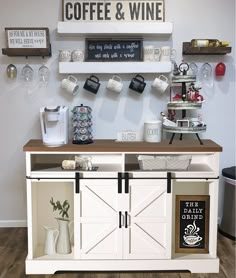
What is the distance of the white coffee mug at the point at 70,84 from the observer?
3.00 m

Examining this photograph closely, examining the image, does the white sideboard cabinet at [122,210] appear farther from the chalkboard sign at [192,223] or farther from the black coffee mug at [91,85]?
the black coffee mug at [91,85]

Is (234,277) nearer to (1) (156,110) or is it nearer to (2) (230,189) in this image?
(2) (230,189)

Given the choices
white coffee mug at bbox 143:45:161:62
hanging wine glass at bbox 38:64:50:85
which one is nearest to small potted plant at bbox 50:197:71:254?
hanging wine glass at bbox 38:64:50:85

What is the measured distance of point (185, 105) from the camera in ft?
9.29

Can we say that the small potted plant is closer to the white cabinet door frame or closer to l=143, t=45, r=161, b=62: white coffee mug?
the white cabinet door frame

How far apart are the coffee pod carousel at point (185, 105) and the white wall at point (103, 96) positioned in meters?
0.20

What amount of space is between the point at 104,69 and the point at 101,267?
1444 mm

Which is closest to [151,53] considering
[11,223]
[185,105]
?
[185,105]

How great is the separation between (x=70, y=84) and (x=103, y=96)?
29cm

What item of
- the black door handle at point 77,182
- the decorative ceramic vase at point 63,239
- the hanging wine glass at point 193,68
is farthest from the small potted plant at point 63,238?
the hanging wine glass at point 193,68

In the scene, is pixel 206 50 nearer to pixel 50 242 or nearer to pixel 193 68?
pixel 193 68

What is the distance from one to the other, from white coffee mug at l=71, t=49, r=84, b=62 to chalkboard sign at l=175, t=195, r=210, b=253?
1.26m

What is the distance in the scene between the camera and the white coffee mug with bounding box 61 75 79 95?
118 inches

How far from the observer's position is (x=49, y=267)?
2.64m
